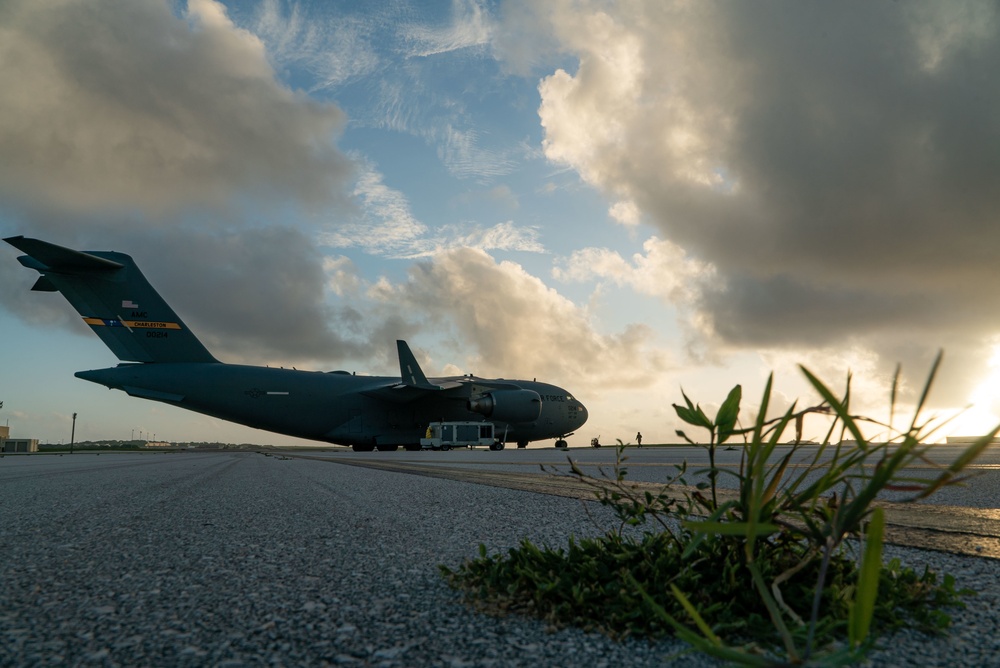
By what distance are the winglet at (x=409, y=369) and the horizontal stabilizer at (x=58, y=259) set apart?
39.4ft

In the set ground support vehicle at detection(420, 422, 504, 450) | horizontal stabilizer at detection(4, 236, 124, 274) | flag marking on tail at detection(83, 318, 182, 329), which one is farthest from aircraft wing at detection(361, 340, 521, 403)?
horizontal stabilizer at detection(4, 236, 124, 274)

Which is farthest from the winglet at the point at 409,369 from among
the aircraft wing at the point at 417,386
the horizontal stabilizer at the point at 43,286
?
the horizontal stabilizer at the point at 43,286

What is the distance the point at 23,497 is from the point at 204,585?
5.07 metres

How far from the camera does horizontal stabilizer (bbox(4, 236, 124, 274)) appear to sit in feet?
77.4

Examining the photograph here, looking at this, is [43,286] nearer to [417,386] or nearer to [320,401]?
[320,401]

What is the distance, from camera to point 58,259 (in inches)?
962

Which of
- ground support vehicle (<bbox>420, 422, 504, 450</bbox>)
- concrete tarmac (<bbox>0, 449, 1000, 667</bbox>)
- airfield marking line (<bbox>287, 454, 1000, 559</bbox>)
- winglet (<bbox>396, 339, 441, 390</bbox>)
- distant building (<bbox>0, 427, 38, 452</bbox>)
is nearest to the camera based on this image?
concrete tarmac (<bbox>0, 449, 1000, 667</bbox>)

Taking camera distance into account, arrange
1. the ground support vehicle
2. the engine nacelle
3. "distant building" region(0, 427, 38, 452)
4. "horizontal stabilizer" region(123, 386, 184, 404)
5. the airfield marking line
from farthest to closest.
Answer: "distant building" region(0, 427, 38, 452) → the ground support vehicle → the engine nacelle → "horizontal stabilizer" region(123, 386, 184, 404) → the airfield marking line

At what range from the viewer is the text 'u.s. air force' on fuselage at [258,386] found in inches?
986

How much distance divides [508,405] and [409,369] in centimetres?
553

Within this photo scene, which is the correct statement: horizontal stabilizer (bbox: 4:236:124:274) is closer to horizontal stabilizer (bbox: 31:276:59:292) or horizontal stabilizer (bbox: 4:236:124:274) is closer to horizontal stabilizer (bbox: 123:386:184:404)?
horizontal stabilizer (bbox: 31:276:59:292)

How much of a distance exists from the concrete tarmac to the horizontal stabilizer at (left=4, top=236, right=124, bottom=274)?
24.0 meters

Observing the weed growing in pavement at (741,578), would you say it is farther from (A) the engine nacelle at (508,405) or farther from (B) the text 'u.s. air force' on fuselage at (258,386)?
(A) the engine nacelle at (508,405)

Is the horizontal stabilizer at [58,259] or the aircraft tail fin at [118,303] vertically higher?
the horizontal stabilizer at [58,259]
